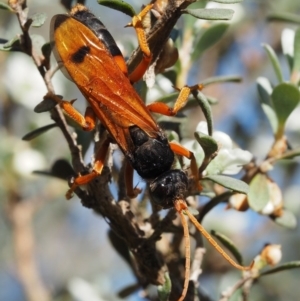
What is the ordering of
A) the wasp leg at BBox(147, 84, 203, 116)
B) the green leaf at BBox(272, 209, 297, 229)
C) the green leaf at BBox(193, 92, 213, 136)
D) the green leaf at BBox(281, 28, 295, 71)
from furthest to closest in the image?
1. the green leaf at BBox(281, 28, 295, 71)
2. the green leaf at BBox(272, 209, 297, 229)
3. the wasp leg at BBox(147, 84, 203, 116)
4. the green leaf at BBox(193, 92, 213, 136)

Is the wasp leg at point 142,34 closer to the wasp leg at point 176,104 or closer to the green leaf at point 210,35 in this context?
the wasp leg at point 176,104

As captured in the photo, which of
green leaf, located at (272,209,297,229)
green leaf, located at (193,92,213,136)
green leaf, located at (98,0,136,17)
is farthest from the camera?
green leaf, located at (272,209,297,229)

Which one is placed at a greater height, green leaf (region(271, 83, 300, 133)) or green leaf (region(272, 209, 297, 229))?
green leaf (region(271, 83, 300, 133))

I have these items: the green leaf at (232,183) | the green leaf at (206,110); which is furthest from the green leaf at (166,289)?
the green leaf at (206,110)

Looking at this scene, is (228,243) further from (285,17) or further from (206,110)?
(285,17)

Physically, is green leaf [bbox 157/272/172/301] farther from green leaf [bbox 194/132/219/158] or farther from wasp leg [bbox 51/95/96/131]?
wasp leg [bbox 51/95/96/131]

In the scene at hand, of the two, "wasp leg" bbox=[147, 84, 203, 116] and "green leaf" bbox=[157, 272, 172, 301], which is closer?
"green leaf" bbox=[157, 272, 172, 301]

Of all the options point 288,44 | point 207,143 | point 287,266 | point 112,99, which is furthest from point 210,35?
point 287,266

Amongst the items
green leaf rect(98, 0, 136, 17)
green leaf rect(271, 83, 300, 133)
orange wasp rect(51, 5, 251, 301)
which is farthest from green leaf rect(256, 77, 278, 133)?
green leaf rect(98, 0, 136, 17)
